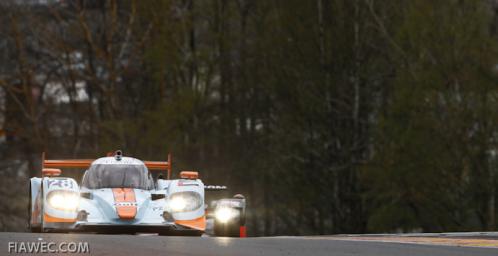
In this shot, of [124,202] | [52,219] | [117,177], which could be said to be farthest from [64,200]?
[117,177]

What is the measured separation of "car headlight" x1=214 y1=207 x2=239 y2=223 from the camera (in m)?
21.8

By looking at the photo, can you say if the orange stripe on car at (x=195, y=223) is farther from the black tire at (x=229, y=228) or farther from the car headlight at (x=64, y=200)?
the car headlight at (x=64, y=200)

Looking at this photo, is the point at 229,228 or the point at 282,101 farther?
the point at 282,101

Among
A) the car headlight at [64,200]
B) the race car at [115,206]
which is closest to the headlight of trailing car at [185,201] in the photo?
the race car at [115,206]

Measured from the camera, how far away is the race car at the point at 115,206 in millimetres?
19922

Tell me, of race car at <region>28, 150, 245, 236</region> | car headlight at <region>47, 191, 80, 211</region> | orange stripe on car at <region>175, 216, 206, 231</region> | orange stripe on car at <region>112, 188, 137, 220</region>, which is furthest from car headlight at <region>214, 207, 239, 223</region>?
car headlight at <region>47, 191, 80, 211</region>

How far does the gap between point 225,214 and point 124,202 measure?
222cm

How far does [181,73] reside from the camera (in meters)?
53.1

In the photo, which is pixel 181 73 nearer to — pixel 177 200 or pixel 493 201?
pixel 493 201

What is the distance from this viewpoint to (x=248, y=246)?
50.9 ft

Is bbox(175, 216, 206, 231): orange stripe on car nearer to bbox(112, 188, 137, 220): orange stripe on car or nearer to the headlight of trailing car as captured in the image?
the headlight of trailing car

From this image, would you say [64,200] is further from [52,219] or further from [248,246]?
[248,246]

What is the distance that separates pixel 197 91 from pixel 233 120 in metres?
2.11

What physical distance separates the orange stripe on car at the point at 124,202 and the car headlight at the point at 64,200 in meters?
0.58
